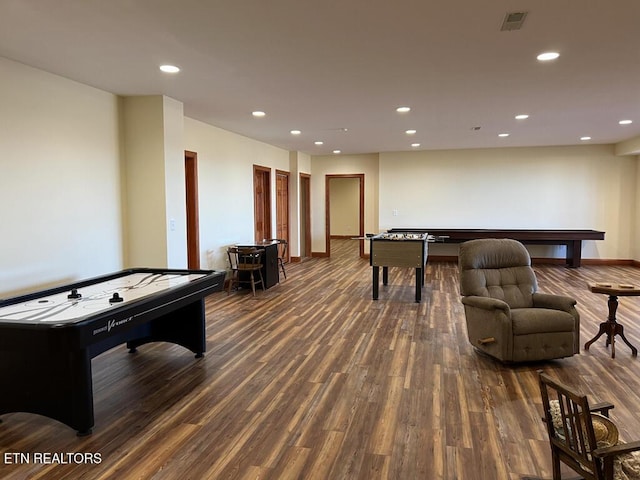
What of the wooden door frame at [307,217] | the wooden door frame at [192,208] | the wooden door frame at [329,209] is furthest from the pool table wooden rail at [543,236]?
the wooden door frame at [192,208]

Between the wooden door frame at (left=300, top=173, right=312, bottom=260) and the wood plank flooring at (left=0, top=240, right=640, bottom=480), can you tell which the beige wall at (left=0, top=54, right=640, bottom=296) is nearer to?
the wooden door frame at (left=300, top=173, right=312, bottom=260)

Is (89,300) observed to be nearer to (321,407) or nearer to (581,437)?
(321,407)

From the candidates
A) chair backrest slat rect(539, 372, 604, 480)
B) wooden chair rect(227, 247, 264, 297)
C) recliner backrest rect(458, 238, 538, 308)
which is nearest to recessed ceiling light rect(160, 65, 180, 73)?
recliner backrest rect(458, 238, 538, 308)

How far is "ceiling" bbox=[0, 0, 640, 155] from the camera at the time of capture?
2797 millimetres

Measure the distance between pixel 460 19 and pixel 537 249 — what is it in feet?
27.3

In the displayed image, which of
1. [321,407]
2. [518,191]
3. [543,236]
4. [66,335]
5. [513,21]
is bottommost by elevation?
[321,407]

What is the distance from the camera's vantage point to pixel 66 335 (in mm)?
2379

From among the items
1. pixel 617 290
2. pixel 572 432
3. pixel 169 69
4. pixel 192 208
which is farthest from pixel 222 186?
pixel 572 432

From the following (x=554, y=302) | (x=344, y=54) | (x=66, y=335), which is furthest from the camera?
(x=554, y=302)

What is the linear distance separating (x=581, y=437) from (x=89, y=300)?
3.02m

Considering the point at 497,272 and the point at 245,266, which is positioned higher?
the point at 497,272

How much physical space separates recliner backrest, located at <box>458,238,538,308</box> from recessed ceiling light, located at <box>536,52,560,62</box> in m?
1.64

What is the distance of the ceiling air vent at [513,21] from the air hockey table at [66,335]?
9.68 ft

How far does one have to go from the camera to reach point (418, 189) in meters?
10.6
